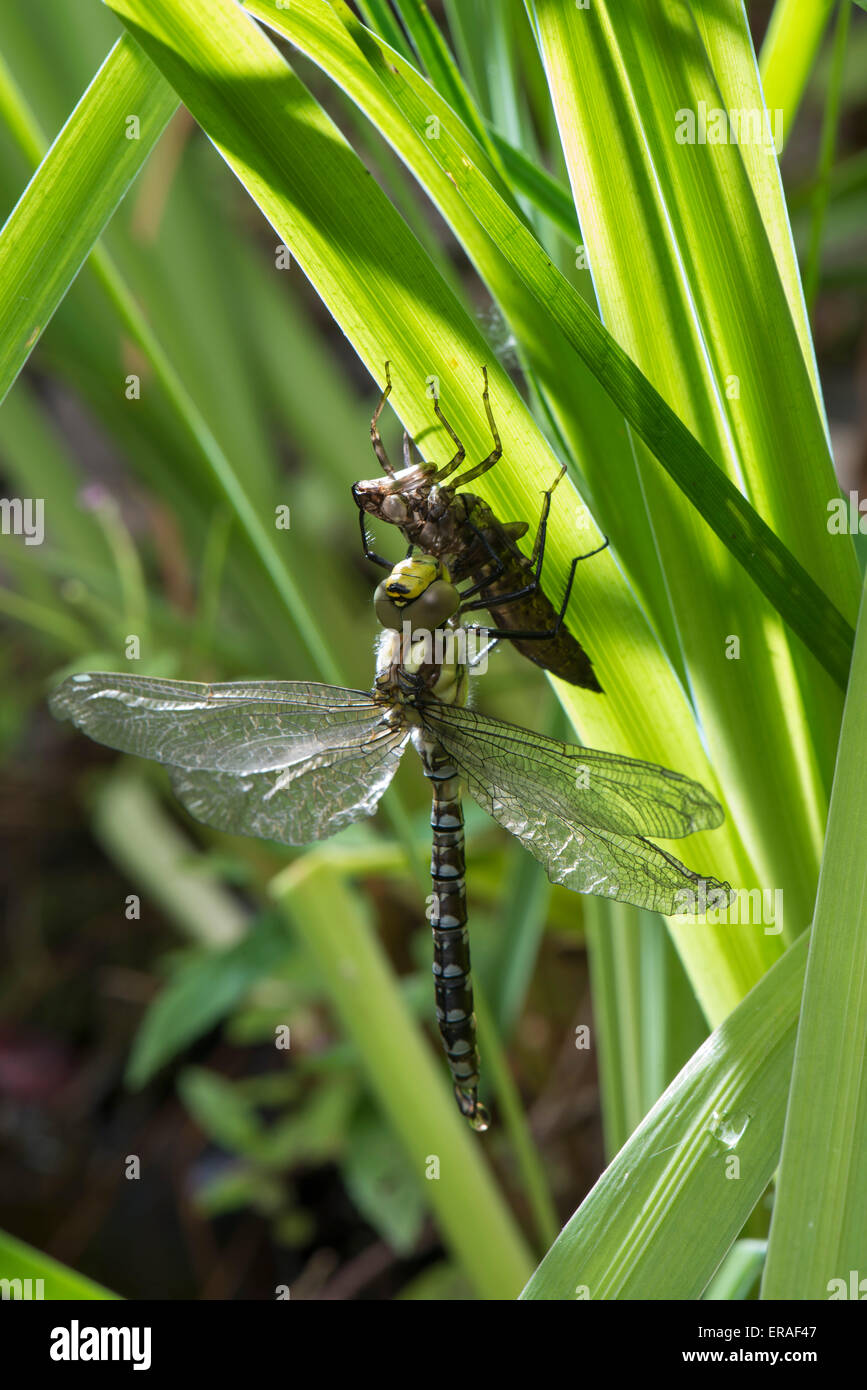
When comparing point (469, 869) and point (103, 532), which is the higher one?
point (103, 532)

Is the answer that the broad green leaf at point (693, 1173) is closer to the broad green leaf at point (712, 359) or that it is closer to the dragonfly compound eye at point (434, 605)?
the broad green leaf at point (712, 359)

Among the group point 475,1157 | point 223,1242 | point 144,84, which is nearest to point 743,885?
point 475,1157

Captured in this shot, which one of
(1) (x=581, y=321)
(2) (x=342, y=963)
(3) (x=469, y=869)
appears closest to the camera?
(1) (x=581, y=321)

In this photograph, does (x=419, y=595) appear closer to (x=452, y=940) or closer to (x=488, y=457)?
(x=488, y=457)

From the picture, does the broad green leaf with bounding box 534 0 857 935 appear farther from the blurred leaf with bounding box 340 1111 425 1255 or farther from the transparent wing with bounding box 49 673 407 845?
the blurred leaf with bounding box 340 1111 425 1255

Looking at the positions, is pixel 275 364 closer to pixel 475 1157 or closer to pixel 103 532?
pixel 103 532

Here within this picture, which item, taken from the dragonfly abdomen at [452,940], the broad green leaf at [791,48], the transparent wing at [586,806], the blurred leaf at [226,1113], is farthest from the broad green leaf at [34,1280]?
the broad green leaf at [791,48]

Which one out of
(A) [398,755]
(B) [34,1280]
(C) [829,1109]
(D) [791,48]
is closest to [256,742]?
(A) [398,755]
